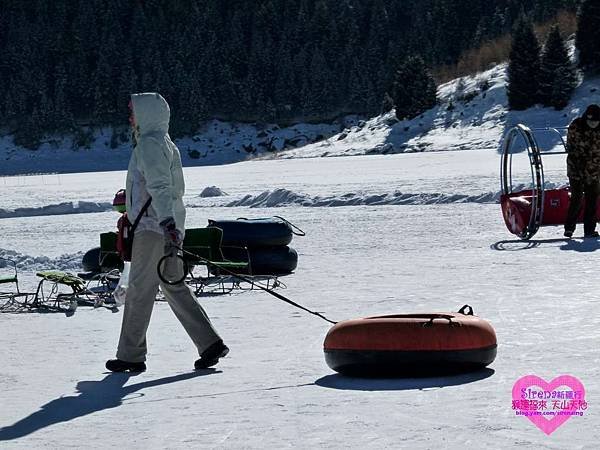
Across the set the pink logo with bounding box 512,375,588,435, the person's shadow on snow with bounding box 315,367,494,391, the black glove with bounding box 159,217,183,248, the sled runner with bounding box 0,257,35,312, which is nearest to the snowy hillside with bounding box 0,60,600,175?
the sled runner with bounding box 0,257,35,312

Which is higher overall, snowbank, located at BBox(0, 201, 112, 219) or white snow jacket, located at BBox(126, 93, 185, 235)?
white snow jacket, located at BBox(126, 93, 185, 235)

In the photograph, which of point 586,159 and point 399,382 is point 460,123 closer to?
point 586,159

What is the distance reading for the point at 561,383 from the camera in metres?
6.45

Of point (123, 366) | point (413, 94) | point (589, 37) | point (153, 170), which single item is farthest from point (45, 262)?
point (413, 94)

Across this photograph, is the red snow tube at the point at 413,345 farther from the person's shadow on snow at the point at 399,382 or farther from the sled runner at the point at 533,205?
the sled runner at the point at 533,205

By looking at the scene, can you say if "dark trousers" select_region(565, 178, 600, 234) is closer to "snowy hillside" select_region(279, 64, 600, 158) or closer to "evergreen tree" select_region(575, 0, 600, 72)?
"snowy hillside" select_region(279, 64, 600, 158)

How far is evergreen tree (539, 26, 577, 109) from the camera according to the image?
5069 centimetres

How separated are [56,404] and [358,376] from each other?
6.12 feet

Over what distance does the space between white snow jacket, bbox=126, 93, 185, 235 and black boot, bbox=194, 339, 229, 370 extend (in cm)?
83

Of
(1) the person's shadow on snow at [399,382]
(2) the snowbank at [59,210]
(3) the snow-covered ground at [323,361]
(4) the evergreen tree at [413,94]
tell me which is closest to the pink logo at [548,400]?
(3) the snow-covered ground at [323,361]

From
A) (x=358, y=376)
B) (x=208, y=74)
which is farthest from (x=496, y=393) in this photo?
(x=208, y=74)

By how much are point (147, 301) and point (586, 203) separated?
9.43 m

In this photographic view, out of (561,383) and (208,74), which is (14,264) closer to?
(561,383)

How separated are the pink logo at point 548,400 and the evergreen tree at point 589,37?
48796mm
